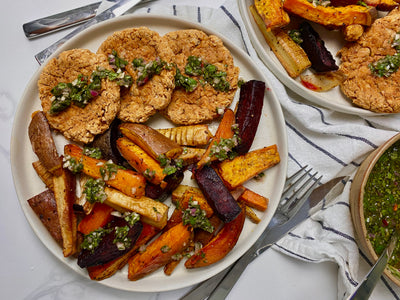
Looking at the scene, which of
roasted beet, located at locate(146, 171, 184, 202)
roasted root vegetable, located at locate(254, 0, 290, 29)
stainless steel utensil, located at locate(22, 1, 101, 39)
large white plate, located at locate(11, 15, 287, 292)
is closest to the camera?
roasted beet, located at locate(146, 171, 184, 202)

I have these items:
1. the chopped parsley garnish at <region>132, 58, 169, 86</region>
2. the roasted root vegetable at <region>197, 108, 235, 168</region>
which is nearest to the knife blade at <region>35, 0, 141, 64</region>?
the chopped parsley garnish at <region>132, 58, 169, 86</region>

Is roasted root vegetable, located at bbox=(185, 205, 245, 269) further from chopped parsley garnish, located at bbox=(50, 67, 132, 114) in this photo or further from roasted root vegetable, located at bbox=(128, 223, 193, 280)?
chopped parsley garnish, located at bbox=(50, 67, 132, 114)

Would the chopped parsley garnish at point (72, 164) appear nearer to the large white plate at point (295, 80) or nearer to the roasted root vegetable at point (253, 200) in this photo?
the roasted root vegetable at point (253, 200)

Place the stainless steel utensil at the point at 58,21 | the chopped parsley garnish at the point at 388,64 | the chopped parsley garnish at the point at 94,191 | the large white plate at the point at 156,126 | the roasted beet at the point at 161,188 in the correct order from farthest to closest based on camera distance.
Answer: the stainless steel utensil at the point at 58,21 → the chopped parsley garnish at the point at 388,64 → the large white plate at the point at 156,126 → the roasted beet at the point at 161,188 → the chopped parsley garnish at the point at 94,191

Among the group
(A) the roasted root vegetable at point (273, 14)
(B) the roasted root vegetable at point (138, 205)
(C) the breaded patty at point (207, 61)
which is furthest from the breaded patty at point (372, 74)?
(B) the roasted root vegetable at point (138, 205)

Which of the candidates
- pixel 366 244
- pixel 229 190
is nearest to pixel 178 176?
pixel 229 190

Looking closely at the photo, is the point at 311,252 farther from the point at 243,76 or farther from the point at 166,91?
the point at 166,91
